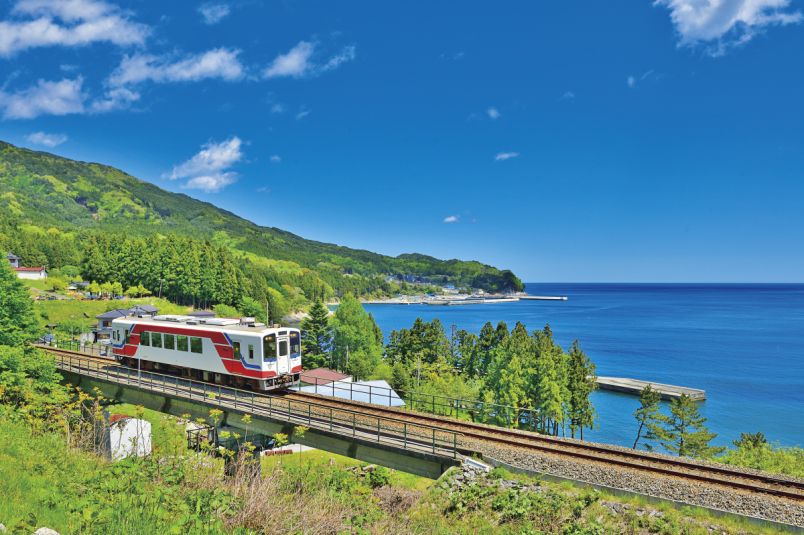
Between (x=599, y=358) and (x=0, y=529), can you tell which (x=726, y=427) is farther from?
(x=0, y=529)

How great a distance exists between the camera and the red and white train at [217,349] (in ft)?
74.2

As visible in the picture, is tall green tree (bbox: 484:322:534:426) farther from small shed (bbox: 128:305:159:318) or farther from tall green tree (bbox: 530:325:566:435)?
small shed (bbox: 128:305:159:318)

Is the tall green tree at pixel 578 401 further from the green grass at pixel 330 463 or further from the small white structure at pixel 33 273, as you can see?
the small white structure at pixel 33 273

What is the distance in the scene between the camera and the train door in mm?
22828

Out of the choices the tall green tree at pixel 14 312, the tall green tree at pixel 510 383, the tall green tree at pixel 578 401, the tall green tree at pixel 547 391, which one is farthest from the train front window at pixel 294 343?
the tall green tree at pixel 578 401

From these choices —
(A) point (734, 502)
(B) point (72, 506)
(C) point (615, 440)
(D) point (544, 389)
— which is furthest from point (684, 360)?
(B) point (72, 506)

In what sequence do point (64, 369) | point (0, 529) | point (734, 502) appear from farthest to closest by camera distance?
point (64, 369)
point (734, 502)
point (0, 529)

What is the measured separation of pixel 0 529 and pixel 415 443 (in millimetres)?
12710

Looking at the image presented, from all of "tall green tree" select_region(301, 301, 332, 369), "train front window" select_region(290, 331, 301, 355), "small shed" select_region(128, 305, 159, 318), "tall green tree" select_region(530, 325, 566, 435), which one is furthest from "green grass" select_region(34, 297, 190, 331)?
"tall green tree" select_region(530, 325, 566, 435)

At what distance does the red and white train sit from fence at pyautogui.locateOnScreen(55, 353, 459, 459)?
0.76 metres

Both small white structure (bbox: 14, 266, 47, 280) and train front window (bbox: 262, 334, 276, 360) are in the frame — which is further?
small white structure (bbox: 14, 266, 47, 280)

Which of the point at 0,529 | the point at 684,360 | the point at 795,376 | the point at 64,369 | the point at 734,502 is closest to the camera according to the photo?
the point at 0,529

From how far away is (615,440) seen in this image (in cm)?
4569

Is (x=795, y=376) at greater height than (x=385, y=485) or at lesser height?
lesser
